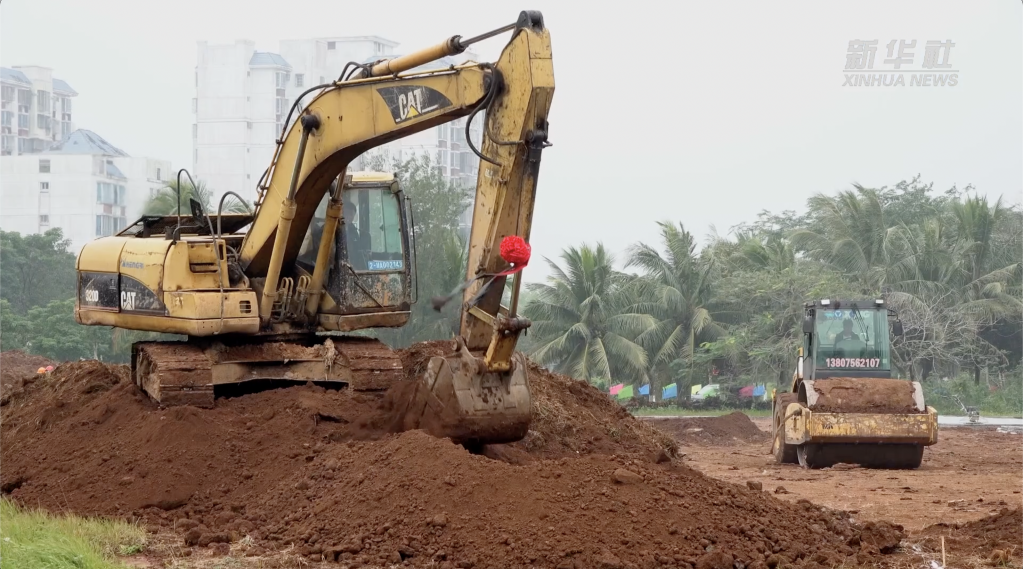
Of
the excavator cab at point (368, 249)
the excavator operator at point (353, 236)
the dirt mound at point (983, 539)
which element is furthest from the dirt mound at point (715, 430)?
the dirt mound at point (983, 539)

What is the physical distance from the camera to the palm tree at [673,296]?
32.2 meters

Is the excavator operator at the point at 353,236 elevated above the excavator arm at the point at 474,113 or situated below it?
below

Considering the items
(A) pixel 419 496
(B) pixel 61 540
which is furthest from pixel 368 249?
(B) pixel 61 540

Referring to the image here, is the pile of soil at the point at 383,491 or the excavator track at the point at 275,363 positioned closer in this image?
the pile of soil at the point at 383,491

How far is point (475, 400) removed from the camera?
920 centimetres

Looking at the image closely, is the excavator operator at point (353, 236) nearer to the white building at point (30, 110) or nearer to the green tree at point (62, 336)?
the green tree at point (62, 336)

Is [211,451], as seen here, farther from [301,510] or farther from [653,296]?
[653,296]

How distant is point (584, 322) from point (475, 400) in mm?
22456

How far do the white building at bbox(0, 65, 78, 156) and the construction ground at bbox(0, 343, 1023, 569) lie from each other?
58.1 m

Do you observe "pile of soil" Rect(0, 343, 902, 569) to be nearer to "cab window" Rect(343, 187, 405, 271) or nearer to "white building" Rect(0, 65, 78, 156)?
"cab window" Rect(343, 187, 405, 271)

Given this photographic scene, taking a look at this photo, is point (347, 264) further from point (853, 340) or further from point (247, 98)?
point (247, 98)

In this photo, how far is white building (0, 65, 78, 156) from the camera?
6575 centimetres

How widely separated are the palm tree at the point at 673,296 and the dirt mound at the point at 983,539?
73.6 ft

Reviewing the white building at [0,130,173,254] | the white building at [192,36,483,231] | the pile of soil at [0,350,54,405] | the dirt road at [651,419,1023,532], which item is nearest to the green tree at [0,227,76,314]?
the pile of soil at [0,350,54,405]
